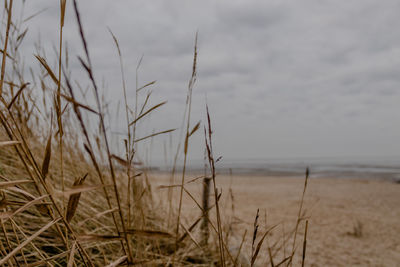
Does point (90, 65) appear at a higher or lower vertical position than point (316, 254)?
higher

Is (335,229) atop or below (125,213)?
below

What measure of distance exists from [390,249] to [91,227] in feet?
14.4

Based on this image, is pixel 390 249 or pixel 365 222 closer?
pixel 390 249

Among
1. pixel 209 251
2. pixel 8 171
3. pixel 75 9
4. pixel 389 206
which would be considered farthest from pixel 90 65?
pixel 389 206

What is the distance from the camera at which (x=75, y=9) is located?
0.45 metres

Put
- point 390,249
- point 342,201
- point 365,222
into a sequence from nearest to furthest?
point 390,249 → point 365,222 → point 342,201

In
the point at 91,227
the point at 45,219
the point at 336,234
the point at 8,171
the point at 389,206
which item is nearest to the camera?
the point at 45,219

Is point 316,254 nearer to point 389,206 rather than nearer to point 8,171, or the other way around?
point 8,171

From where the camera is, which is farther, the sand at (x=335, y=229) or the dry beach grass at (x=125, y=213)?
the sand at (x=335, y=229)

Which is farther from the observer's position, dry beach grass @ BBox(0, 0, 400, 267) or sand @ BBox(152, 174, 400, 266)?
sand @ BBox(152, 174, 400, 266)

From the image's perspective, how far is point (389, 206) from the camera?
323 inches

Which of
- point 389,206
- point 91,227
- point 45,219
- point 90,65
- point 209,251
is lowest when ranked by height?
point 389,206

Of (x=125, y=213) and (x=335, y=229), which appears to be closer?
(x=125, y=213)

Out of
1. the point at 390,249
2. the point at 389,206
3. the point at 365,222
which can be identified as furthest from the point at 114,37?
the point at 389,206
